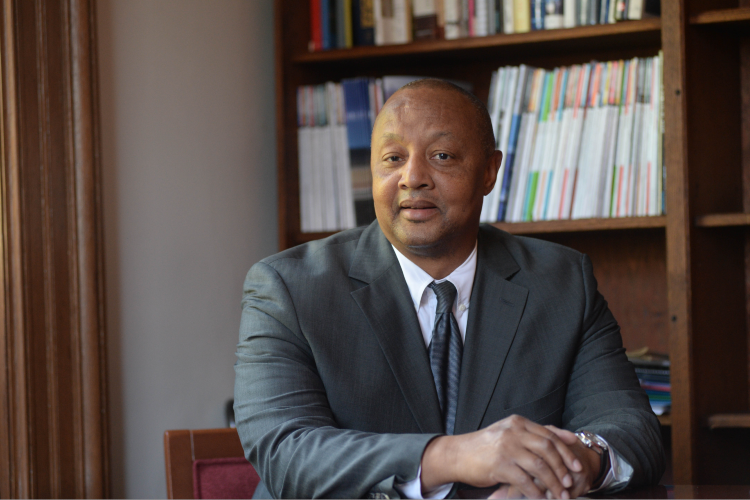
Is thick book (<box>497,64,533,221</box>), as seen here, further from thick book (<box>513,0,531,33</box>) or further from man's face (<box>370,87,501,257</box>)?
man's face (<box>370,87,501,257</box>)

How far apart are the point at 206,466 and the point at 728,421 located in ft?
4.46

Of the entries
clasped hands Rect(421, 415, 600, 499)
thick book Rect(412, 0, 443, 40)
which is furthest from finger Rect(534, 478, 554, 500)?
thick book Rect(412, 0, 443, 40)

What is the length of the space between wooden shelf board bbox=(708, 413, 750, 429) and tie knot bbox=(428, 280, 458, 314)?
3.14ft

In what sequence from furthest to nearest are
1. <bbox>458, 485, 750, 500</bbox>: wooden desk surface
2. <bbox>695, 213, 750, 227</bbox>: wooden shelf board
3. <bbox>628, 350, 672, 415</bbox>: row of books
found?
1. <bbox>628, 350, 672, 415</bbox>: row of books
2. <bbox>695, 213, 750, 227</bbox>: wooden shelf board
3. <bbox>458, 485, 750, 500</bbox>: wooden desk surface

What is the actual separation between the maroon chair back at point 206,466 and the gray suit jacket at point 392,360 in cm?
35

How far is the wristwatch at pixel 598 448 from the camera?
117cm

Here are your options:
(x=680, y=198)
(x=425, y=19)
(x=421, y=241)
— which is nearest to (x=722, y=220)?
(x=680, y=198)

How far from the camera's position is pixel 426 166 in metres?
1.48

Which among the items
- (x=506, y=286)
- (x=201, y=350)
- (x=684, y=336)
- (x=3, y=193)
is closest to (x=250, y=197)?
(x=201, y=350)

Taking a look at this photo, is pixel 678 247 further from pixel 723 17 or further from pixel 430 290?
pixel 430 290

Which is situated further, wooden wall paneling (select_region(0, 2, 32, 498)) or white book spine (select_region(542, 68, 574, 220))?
white book spine (select_region(542, 68, 574, 220))

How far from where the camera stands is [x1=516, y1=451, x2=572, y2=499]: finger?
1.08 meters

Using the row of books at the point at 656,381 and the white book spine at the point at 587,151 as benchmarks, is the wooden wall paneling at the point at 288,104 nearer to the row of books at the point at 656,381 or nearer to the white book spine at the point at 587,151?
the white book spine at the point at 587,151

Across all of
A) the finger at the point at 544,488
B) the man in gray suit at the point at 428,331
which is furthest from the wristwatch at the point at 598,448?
the finger at the point at 544,488
